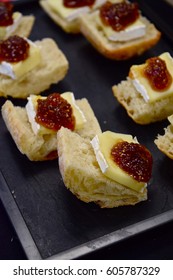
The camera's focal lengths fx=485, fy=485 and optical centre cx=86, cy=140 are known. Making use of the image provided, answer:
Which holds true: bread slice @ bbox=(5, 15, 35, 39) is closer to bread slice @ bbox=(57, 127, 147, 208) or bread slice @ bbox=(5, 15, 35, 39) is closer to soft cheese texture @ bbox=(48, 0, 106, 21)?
soft cheese texture @ bbox=(48, 0, 106, 21)

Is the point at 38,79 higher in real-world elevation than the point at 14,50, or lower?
lower

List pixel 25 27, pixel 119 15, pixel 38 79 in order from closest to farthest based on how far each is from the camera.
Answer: pixel 38 79, pixel 119 15, pixel 25 27

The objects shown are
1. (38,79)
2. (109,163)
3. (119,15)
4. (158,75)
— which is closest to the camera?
(109,163)

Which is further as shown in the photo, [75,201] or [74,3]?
[74,3]

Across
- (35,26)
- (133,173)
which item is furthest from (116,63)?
(133,173)

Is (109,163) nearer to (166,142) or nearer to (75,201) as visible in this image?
(75,201)

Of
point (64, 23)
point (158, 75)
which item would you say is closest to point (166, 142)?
point (158, 75)

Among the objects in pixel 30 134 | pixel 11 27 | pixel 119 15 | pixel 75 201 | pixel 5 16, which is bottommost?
pixel 75 201

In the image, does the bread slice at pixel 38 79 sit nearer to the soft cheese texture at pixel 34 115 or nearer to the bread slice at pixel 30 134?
the bread slice at pixel 30 134
